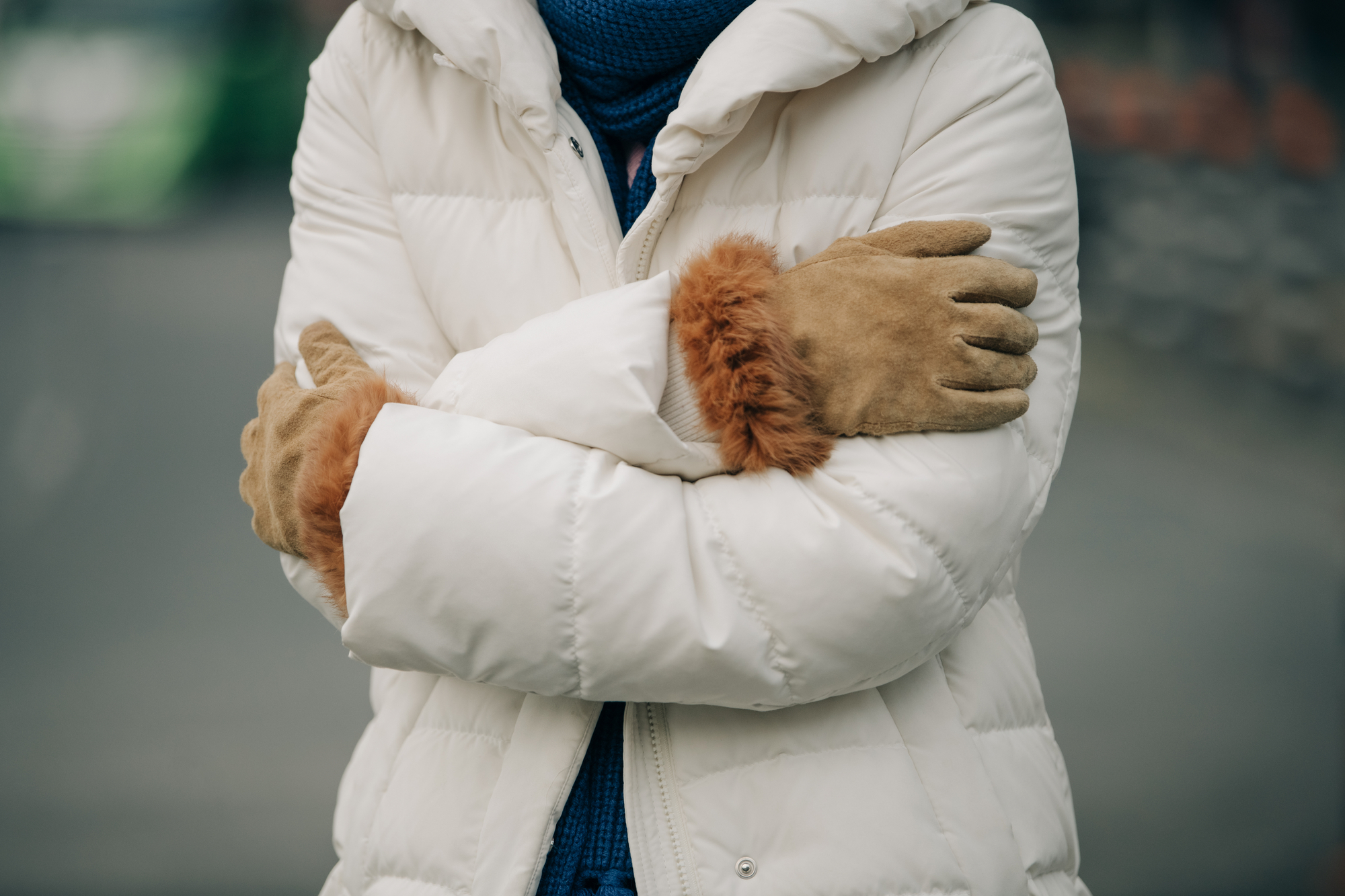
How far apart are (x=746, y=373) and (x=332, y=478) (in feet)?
1.01

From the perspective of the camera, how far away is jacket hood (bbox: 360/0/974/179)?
79cm

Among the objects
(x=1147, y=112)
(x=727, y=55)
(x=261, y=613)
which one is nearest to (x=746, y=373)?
(x=727, y=55)

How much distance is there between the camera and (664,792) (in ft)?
2.53

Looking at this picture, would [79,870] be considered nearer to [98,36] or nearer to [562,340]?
[98,36]

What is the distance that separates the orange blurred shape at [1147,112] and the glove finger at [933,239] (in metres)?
1.79

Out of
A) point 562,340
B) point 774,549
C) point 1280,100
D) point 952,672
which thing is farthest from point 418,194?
point 1280,100

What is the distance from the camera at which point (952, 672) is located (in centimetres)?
87

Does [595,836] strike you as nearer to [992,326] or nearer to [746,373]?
[746,373]

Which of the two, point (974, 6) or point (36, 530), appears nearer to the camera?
point (974, 6)

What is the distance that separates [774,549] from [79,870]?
1.91 meters

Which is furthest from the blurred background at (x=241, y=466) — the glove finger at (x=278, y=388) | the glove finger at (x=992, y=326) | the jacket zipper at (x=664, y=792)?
the glove finger at (x=992, y=326)

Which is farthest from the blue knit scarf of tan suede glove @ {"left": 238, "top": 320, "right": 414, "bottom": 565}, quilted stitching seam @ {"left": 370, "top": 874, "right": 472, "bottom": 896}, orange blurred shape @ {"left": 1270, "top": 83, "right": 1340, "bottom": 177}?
orange blurred shape @ {"left": 1270, "top": 83, "right": 1340, "bottom": 177}

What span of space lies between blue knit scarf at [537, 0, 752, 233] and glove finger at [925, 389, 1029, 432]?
1.07ft

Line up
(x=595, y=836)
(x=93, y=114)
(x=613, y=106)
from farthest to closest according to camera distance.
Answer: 1. (x=93, y=114)
2. (x=613, y=106)
3. (x=595, y=836)
